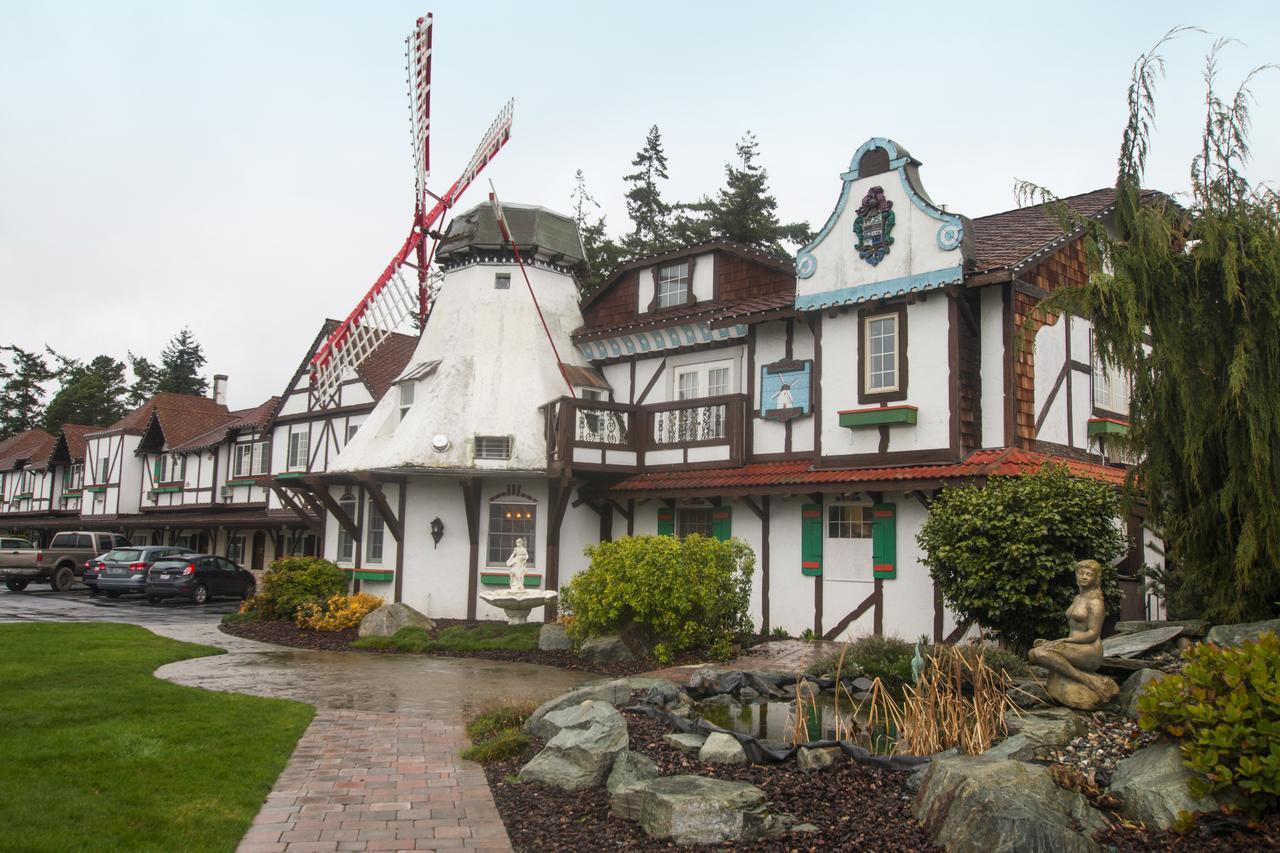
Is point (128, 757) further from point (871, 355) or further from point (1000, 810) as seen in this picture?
point (871, 355)

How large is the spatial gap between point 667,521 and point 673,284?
5303mm

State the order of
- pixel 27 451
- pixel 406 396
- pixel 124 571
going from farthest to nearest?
1. pixel 27 451
2. pixel 124 571
3. pixel 406 396

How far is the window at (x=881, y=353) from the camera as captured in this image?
1691 cm

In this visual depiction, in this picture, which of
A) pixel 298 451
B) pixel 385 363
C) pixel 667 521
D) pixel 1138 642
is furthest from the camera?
pixel 298 451

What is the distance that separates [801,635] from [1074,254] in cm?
832

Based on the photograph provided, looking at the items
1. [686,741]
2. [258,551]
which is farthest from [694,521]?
[258,551]

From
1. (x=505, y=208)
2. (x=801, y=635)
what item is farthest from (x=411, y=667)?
(x=505, y=208)

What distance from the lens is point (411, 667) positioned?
53.4 ft

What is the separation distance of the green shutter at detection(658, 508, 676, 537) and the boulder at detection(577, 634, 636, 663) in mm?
4506

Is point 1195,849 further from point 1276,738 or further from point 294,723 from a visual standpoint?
point 294,723

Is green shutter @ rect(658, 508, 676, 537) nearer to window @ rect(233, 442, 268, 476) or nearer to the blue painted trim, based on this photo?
the blue painted trim

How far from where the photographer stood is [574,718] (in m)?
9.02

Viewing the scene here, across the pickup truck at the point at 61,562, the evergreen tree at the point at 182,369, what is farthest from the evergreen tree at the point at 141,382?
the pickup truck at the point at 61,562

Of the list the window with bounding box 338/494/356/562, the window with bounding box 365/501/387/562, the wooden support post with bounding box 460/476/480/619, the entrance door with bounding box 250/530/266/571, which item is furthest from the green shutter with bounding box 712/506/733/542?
the entrance door with bounding box 250/530/266/571
